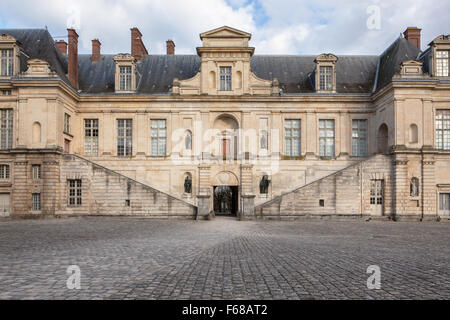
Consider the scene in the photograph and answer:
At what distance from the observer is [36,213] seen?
92.6 feet

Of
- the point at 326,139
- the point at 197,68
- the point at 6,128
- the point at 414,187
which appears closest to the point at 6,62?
the point at 6,128

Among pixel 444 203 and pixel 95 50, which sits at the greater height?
pixel 95 50

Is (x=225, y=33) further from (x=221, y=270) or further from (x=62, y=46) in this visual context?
(x=221, y=270)

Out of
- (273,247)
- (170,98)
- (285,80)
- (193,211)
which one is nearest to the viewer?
(273,247)

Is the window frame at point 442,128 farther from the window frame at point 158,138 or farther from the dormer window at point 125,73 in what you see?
the dormer window at point 125,73

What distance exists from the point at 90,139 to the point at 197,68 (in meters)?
11.3

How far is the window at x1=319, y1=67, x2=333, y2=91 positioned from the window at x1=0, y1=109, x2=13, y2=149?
24.9 meters

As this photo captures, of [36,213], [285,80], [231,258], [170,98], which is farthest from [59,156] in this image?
[231,258]

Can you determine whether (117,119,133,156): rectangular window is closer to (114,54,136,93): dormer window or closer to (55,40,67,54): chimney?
(114,54,136,93): dormer window

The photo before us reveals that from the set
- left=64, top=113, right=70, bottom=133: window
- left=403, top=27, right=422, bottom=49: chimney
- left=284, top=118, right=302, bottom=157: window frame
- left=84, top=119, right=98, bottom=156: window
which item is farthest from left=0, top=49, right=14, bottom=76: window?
left=403, top=27, right=422, bottom=49: chimney

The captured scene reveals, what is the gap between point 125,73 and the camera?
33.6m

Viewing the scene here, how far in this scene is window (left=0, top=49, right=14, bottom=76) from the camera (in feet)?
98.0

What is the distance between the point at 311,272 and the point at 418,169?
77.7 feet
